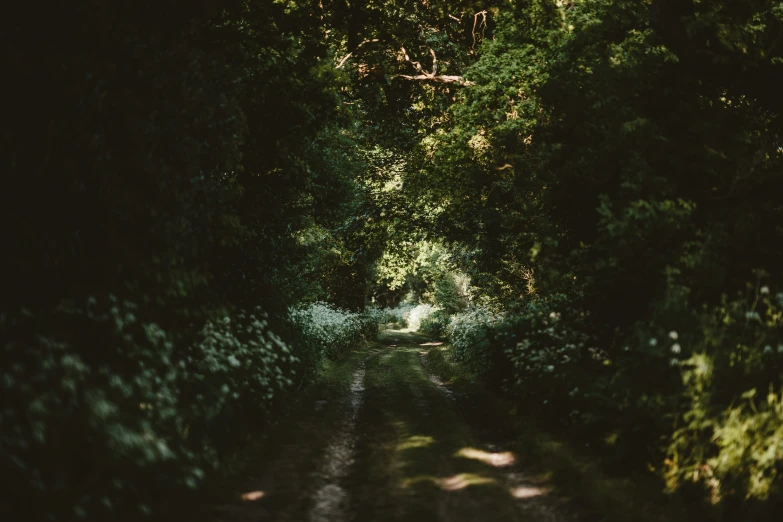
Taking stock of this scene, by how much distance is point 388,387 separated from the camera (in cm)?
1870

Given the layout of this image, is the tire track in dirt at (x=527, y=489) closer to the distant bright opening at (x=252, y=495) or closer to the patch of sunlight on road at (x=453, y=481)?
the patch of sunlight on road at (x=453, y=481)

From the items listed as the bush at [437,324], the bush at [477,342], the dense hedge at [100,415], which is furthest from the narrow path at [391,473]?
the bush at [437,324]

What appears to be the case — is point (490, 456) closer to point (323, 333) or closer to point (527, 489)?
point (527, 489)

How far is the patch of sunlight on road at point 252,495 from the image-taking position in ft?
26.0

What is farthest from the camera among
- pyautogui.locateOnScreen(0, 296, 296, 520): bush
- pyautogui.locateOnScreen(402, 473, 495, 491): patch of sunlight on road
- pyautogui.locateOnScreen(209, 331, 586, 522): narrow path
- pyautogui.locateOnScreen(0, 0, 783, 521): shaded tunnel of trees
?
pyautogui.locateOnScreen(402, 473, 495, 491): patch of sunlight on road

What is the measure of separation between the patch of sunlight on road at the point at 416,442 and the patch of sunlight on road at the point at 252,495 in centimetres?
323

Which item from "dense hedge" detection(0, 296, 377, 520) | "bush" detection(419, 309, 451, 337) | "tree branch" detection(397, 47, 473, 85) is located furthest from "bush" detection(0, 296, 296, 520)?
"bush" detection(419, 309, 451, 337)

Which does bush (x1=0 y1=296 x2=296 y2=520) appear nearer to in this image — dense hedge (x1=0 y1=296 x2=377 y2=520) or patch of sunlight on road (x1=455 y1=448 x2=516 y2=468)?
dense hedge (x1=0 y1=296 x2=377 y2=520)

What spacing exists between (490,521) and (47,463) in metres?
4.93

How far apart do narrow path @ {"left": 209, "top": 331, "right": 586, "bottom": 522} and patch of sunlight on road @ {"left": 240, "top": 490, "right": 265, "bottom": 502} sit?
0.5 inches

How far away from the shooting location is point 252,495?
8055mm

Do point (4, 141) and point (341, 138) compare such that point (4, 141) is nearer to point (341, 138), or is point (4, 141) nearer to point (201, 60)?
point (201, 60)

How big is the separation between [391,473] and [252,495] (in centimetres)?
229

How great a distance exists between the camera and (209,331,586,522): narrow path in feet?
25.2
